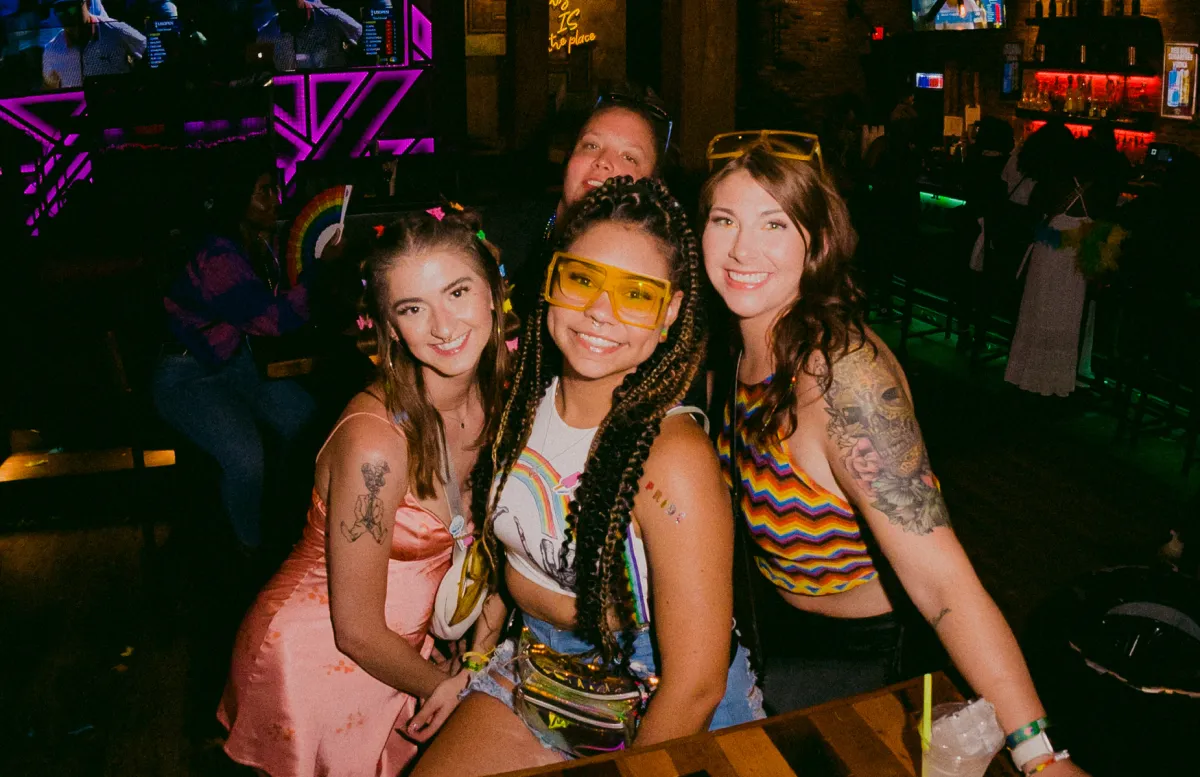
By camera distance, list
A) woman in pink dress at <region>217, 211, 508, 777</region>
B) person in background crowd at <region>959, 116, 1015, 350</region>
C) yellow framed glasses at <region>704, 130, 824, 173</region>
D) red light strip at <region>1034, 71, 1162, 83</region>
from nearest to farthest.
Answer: yellow framed glasses at <region>704, 130, 824, 173</region>, woman in pink dress at <region>217, 211, 508, 777</region>, person in background crowd at <region>959, 116, 1015, 350</region>, red light strip at <region>1034, 71, 1162, 83</region>

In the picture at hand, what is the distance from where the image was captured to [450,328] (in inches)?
85.7

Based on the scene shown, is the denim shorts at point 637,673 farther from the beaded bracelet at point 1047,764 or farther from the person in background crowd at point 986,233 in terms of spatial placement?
the person in background crowd at point 986,233

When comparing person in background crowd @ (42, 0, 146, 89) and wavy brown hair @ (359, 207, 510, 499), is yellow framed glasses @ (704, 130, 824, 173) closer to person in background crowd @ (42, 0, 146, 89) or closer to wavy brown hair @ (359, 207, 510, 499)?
wavy brown hair @ (359, 207, 510, 499)

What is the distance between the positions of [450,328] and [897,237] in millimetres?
6274

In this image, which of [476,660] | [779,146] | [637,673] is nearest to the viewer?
[637,673]

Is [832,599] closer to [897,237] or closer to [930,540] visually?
[930,540]

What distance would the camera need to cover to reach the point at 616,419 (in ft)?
5.97

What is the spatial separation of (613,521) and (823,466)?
1.46 ft

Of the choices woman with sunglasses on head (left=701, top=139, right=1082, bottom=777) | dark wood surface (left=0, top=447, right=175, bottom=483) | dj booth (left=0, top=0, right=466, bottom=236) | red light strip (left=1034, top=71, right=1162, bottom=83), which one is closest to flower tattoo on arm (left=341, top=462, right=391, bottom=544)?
woman with sunglasses on head (left=701, top=139, right=1082, bottom=777)

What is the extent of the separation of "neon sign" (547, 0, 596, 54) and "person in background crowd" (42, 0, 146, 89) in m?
5.88

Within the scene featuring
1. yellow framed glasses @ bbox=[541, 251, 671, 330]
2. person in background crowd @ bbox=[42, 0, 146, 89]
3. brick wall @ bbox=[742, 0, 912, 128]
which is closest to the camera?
yellow framed glasses @ bbox=[541, 251, 671, 330]

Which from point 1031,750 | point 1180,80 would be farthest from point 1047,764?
point 1180,80

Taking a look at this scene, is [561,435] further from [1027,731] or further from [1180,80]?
[1180,80]

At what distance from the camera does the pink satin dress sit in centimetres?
219
